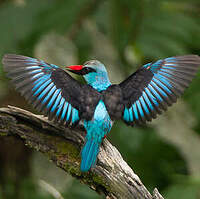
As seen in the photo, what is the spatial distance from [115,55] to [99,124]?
6.70 ft

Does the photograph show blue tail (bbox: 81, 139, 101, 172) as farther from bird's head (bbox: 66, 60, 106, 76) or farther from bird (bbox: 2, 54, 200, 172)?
bird's head (bbox: 66, 60, 106, 76)

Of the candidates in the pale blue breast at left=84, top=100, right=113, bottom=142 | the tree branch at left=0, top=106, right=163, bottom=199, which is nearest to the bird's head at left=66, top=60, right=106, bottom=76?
the pale blue breast at left=84, top=100, right=113, bottom=142

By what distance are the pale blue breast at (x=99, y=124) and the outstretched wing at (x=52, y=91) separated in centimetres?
4

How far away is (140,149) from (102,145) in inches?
80.2

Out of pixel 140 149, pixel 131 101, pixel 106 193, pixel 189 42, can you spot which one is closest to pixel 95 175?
pixel 106 193

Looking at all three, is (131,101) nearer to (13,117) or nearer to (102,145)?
(102,145)

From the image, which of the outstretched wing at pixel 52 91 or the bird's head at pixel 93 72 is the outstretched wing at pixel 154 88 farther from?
the outstretched wing at pixel 52 91

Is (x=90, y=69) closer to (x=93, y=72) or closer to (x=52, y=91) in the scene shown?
(x=93, y=72)

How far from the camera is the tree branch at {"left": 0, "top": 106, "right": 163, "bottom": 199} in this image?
310cm

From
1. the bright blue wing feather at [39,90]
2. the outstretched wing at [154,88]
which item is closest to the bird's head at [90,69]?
the outstretched wing at [154,88]

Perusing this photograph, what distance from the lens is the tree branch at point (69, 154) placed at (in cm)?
310

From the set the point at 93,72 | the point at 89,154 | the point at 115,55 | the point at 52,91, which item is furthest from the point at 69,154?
the point at 115,55

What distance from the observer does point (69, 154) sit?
3195 millimetres

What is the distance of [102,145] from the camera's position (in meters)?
3.33
